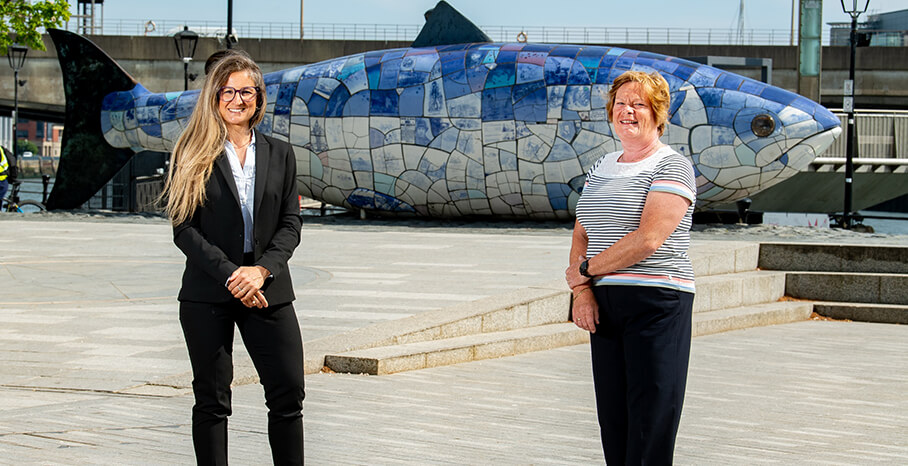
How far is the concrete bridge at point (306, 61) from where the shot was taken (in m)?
39.6

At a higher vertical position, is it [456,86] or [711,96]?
[456,86]

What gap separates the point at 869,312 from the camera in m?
12.6

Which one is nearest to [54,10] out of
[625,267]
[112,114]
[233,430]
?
[112,114]

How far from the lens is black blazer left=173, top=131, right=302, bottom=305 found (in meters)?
4.11

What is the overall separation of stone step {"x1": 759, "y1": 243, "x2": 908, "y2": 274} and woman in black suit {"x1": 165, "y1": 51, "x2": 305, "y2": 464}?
1051 cm

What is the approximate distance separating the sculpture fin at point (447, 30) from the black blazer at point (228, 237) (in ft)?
57.5

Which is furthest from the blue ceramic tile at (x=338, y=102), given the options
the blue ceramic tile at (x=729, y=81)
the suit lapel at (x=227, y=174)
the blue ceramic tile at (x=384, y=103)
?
the suit lapel at (x=227, y=174)

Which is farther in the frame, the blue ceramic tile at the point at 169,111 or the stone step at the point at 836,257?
the blue ceramic tile at the point at 169,111

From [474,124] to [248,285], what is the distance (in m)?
16.5

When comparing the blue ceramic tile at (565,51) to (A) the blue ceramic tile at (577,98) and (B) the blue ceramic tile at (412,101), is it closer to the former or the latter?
(A) the blue ceramic tile at (577,98)

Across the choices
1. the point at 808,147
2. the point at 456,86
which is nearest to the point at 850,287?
the point at 808,147

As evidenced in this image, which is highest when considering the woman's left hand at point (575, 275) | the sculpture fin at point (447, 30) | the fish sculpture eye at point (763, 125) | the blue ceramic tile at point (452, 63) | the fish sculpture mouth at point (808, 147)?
the sculpture fin at point (447, 30)

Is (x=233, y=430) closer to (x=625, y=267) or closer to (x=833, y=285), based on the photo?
(x=625, y=267)

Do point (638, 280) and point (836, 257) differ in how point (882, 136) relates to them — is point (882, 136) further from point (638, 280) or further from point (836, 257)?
point (638, 280)
